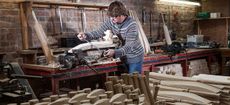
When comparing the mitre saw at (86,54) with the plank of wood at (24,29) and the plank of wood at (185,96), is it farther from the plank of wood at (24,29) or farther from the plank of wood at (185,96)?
the plank of wood at (185,96)

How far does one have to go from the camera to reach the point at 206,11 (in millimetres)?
8641

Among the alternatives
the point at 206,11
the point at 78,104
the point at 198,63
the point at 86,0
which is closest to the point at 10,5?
the point at 86,0

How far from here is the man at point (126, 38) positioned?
13.7 ft

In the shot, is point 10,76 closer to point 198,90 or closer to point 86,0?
point 198,90

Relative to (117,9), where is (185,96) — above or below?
below

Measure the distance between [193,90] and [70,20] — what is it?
3259 mm

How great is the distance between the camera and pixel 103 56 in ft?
14.0

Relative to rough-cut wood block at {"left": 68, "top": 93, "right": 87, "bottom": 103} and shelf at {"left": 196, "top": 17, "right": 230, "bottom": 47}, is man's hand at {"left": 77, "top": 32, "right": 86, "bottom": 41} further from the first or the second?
shelf at {"left": 196, "top": 17, "right": 230, "bottom": 47}

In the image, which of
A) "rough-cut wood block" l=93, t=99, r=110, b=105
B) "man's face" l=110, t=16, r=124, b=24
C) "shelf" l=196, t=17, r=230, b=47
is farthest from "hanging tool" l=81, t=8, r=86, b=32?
"shelf" l=196, t=17, r=230, b=47

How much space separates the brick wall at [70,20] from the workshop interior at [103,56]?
14mm

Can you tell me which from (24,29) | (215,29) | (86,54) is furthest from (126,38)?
(215,29)

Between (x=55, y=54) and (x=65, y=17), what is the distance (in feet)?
2.41

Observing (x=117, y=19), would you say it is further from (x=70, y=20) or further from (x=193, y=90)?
(x=193, y=90)

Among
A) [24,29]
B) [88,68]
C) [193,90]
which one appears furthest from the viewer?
[24,29]
